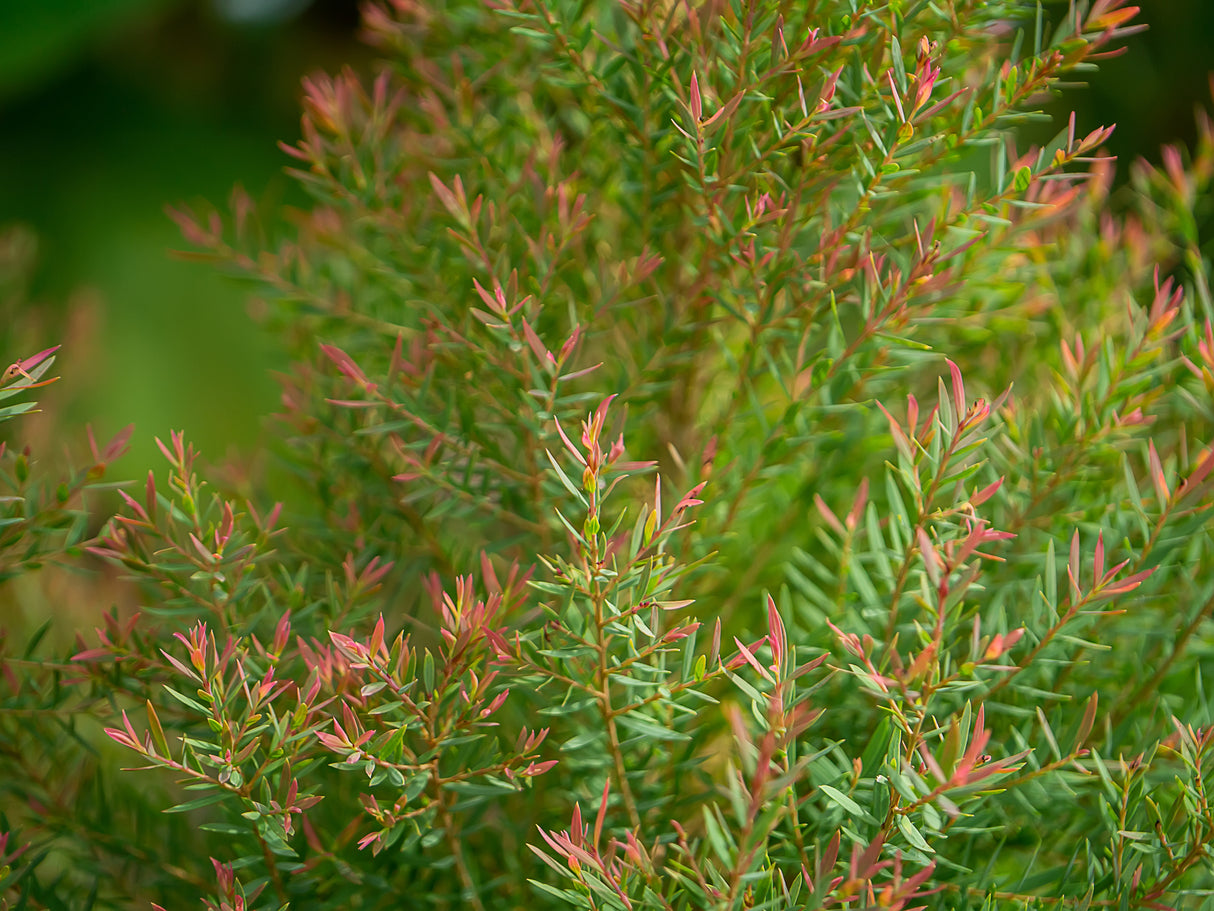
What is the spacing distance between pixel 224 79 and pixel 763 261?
2450 mm

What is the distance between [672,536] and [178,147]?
2.34 metres

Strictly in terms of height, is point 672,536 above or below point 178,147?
below

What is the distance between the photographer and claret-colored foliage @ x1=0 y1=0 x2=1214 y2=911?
457 mm

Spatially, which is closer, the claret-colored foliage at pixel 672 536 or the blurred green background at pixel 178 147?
the claret-colored foliage at pixel 672 536

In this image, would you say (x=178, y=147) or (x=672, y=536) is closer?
(x=672, y=536)

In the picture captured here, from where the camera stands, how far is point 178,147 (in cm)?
247

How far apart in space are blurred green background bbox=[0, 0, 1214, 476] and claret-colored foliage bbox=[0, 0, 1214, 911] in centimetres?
150

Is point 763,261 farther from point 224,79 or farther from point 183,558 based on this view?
point 224,79

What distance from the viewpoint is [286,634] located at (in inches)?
19.0

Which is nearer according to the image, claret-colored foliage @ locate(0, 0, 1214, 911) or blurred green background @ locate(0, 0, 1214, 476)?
claret-colored foliage @ locate(0, 0, 1214, 911)

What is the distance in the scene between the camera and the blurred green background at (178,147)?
6.97 feet

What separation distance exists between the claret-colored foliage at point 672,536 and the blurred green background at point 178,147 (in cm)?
150

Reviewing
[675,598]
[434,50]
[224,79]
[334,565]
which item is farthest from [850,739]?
[224,79]

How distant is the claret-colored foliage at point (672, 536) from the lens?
18.0 inches
